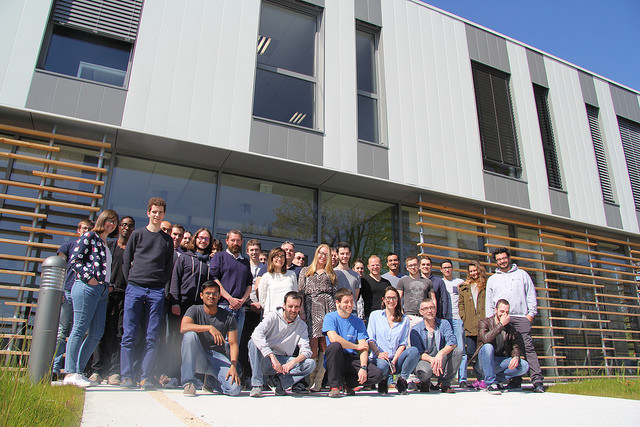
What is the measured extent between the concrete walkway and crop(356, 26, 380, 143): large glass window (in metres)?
5.41

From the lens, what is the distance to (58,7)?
680 cm

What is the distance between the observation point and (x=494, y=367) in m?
5.38

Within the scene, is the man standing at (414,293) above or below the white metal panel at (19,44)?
below

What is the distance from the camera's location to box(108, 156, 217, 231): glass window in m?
7.00

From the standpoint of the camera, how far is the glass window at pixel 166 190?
23.0 ft

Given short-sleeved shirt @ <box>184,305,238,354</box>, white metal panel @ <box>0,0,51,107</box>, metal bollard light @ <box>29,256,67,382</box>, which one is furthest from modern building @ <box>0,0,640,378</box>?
metal bollard light @ <box>29,256,67,382</box>

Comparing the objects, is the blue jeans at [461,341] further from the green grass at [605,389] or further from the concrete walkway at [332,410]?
the concrete walkway at [332,410]

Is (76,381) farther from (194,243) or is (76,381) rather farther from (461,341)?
(461,341)

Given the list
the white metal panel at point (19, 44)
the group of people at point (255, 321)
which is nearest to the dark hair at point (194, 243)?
the group of people at point (255, 321)

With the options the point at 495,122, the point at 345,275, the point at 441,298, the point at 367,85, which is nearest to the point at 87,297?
the point at 345,275

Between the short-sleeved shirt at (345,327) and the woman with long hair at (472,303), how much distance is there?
7.04 feet

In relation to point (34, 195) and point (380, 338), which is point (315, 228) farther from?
point (34, 195)

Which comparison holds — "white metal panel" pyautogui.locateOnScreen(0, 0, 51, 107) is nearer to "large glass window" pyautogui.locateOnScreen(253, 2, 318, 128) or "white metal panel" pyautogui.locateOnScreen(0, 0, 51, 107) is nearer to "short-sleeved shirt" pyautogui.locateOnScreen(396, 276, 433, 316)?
"large glass window" pyautogui.locateOnScreen(253, 2, 318, 128)

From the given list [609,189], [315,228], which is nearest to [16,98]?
[315,228]
